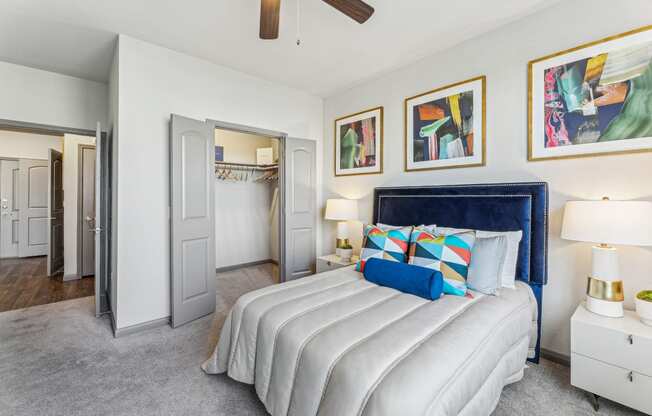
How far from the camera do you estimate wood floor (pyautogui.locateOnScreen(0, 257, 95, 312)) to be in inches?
136

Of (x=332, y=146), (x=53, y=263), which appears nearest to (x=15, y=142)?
(x=53, y=263)

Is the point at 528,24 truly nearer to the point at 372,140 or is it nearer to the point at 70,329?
the point at 372,140

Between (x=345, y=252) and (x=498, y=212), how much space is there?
1.71 m

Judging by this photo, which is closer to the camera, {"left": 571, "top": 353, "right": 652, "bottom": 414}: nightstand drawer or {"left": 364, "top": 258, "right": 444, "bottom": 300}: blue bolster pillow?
{"left": 571, "top": 353, "right": 652, "bottom": 414}: nightstand drawer

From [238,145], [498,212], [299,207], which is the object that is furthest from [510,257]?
[238,145]

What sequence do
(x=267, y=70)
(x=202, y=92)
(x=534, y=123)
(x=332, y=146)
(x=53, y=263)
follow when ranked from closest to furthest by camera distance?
(x=534, y=123)
(x=202, y=92)
(x=267, y=70)
(x=332, y=146)
(x=53, y=263)

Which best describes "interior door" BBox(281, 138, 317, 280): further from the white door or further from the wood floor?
the white door

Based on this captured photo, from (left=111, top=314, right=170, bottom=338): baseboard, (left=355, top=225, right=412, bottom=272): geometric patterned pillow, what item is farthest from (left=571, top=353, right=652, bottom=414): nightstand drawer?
(left=111, top=314, right=170, bottom=338): baseboard

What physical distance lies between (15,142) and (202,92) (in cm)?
528

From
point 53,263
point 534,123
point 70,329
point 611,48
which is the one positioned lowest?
point 70,329

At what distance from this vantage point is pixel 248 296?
6.27 ft

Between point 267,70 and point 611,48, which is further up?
point 267,70

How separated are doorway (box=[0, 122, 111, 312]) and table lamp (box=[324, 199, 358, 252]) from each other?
2630 mm

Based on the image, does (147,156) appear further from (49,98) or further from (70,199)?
(70,199)
